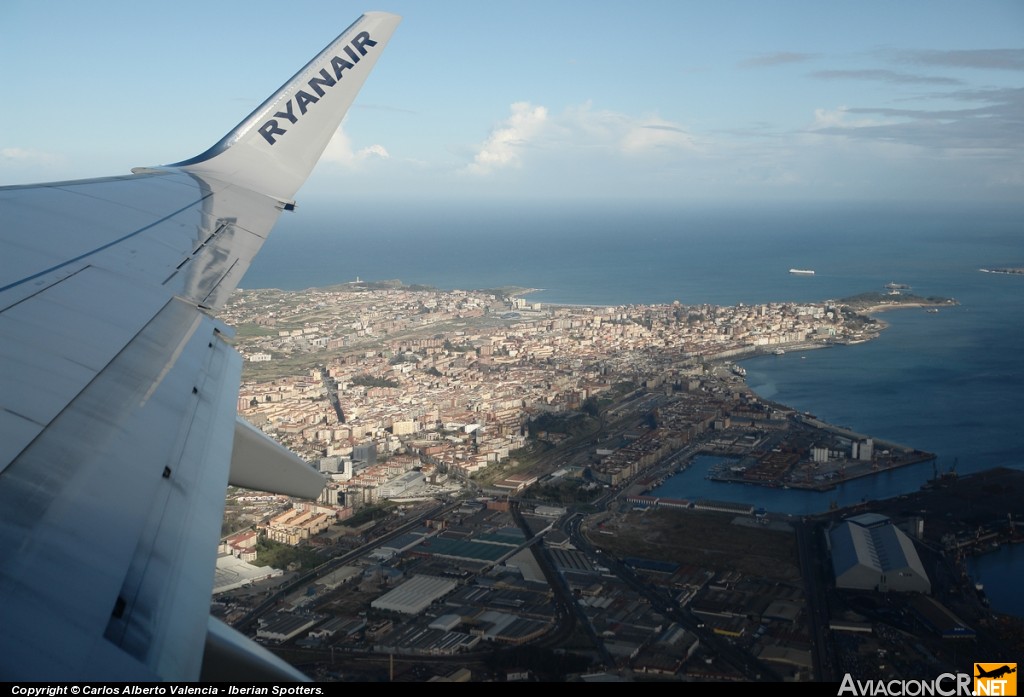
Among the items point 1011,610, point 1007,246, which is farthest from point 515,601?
point 1007,246

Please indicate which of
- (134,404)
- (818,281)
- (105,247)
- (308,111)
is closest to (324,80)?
(308,111)

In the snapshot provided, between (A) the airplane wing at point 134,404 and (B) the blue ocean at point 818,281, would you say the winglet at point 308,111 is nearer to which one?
(A) the airplane wing at point 134,404

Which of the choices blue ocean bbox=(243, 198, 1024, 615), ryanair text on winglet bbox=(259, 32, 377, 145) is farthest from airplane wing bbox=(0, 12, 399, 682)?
blue ocean bbox=(243, 198, 1024, 615)

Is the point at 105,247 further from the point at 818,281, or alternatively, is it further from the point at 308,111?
the point at 818,281

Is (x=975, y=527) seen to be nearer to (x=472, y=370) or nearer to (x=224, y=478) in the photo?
(x=224, y=478)

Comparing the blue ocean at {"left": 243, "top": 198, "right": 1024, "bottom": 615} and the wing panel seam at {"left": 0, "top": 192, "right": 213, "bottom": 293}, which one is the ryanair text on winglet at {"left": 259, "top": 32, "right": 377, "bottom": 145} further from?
the blue ocean at {"left": 243, "top": 198, "right": 1024, "bottom": 615}

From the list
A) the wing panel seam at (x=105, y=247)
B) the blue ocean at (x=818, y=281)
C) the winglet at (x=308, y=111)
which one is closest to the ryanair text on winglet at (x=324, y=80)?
the winglet at (x=308, y=111)
